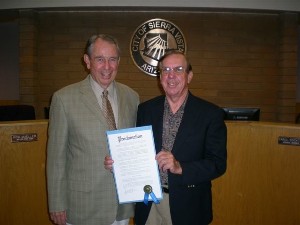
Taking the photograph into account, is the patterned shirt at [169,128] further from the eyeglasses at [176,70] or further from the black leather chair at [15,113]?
the black leather chair at [15,113]

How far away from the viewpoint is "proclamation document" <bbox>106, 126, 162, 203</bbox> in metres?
1.41

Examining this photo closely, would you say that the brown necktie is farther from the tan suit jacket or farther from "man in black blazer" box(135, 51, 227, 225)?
"man in black blazer" box(135, 51, 227, 225)

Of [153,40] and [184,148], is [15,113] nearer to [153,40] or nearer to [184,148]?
[184,148]

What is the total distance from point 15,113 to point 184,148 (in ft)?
8.26

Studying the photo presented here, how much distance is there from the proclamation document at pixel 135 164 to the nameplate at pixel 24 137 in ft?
4.36

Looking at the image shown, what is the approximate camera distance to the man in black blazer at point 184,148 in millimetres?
1450

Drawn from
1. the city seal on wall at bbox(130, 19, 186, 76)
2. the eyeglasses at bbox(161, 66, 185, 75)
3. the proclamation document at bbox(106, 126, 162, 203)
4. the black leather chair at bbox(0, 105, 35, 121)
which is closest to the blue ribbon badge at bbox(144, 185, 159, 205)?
the proclamation document at bbox(106, 126, 162, 203)

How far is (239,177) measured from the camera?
2572 mm

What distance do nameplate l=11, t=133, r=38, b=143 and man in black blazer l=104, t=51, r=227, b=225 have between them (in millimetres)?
1305

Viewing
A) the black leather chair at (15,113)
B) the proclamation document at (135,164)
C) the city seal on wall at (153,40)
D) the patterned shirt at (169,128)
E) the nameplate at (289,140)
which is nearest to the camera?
the proclamation document at (135,164)

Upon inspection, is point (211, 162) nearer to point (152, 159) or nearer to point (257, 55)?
point (152, 159)

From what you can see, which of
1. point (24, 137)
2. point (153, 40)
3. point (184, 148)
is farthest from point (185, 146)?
point (153, 40)

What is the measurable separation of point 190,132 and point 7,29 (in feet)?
19.4

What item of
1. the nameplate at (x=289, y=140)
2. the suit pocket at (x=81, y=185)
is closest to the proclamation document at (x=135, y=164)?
the suit pocket at (x=81, y=185)
